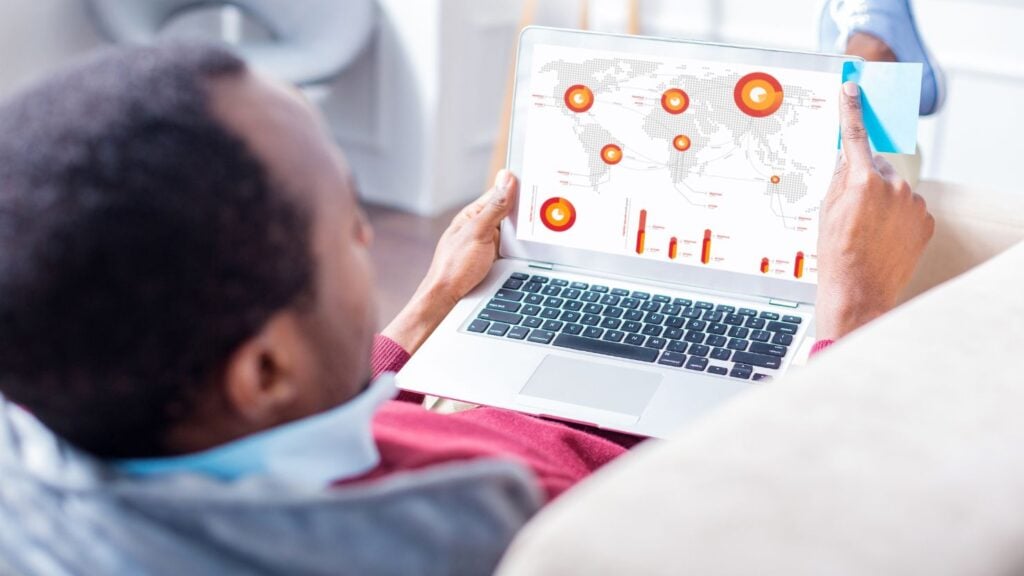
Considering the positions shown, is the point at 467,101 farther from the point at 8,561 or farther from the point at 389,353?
the point at 8,561

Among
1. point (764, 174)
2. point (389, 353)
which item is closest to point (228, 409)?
point (389, 353)

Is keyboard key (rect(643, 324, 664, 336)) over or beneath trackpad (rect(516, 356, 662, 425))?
over

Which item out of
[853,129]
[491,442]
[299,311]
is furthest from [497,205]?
[299,311]

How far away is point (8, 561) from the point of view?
0.61 meters

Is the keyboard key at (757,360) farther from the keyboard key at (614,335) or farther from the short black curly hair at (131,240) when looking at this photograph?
the short black curly hair at (131,240)

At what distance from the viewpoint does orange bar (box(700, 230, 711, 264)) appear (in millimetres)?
1268

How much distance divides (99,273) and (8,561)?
A: 0.18 m

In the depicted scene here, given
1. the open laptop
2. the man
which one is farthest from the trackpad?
the man

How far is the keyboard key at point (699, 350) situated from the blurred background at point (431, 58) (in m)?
1.77

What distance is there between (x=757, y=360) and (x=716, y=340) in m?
0.05

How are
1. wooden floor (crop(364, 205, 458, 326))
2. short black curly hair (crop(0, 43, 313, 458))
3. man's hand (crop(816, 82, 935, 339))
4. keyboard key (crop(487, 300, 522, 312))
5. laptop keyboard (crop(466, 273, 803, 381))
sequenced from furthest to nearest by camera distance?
1. wooden floor (crop(364, 205, 458, 326))
2. keyboard key (crop(487, 300, 522, 312))
3. laptop keyboard (crop(466, 273, 803, 381))
4. man's hand (crop(816, 82, 935, 339))
5. short black curly hair (crop(0, 43, 313, 458))

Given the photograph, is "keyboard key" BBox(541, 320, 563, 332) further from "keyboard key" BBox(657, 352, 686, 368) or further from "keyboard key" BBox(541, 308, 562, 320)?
"keyboard key" BBox(657, 352, 686, 368)

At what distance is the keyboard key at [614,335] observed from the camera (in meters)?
1.21

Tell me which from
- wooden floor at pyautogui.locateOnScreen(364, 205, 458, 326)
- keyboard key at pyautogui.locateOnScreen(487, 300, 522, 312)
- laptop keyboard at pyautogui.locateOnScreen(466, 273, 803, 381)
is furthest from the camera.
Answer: wooden floor at pyautogui.locateOnScreen(364, 205, 458, 326)
